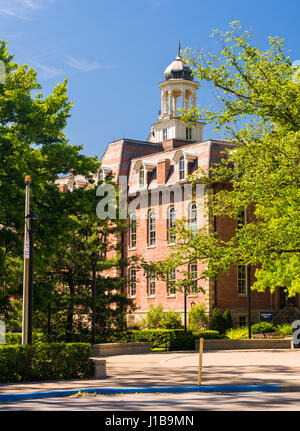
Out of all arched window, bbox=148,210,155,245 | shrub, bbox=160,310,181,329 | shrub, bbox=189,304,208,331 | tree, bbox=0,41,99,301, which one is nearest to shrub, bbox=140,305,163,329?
shrub, bbox=160,310,181,329

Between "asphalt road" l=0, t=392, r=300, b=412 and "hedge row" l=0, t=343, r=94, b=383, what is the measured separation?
3.84 metres

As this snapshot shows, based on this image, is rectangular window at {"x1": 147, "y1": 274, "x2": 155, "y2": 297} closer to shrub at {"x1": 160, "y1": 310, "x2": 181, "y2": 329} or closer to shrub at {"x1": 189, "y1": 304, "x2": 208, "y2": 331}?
shrub at {"x1": 160, "y1": 310, "x2": 181, "y2": 329}

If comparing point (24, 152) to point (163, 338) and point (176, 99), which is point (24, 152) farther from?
point (176, 99)

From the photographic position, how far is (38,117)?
28.2 m

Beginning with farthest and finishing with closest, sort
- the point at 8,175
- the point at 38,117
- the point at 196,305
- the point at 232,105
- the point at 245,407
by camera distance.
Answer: the point at 196,305 < the point at 38,117 < the point at 8,175 < the point at 232,105 < the point at 245,407

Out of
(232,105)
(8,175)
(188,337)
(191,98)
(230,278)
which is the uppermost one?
(191,98)

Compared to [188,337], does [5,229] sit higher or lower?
higher

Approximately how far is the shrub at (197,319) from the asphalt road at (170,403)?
30880mm

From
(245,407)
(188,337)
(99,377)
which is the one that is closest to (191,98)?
(188,337)

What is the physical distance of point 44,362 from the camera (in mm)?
18688

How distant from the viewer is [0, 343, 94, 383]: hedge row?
18109 millimetres

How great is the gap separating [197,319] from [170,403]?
3368 cm

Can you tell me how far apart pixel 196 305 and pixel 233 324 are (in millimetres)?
3032

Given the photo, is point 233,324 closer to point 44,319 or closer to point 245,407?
point 44,319
